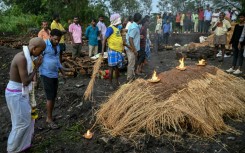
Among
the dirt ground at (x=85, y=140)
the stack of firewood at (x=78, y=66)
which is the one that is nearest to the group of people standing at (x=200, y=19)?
the stack of firewood at (x=78, y=66)

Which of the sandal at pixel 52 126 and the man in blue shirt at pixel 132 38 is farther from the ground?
the man in blue shirt at pixel 132 38

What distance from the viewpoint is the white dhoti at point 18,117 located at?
4.01 m

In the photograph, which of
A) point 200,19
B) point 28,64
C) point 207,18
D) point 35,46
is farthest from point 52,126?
point 200,19

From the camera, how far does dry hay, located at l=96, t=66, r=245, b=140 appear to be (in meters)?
4.38

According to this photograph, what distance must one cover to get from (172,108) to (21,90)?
2.34 metres

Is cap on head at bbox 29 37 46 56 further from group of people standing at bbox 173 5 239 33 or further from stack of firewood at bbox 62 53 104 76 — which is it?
group of people standing at bbox 173 5 239 33

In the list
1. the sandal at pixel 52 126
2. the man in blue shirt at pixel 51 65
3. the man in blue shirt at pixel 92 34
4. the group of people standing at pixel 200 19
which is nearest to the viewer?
the man in blue shirt at pixel 51 65

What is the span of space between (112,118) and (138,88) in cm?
72

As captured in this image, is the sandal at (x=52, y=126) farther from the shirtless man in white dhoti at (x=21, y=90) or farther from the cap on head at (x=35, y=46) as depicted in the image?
the cap on head at (x=35, y=46)

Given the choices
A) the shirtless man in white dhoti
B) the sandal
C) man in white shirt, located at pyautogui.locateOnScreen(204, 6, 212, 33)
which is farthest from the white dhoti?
man in white shirt, located at pyautogui.locateOnScreen(204, 6, 212, 33)

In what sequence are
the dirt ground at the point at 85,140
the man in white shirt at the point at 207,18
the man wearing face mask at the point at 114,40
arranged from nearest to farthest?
the dirt ground at the point at 85,140, the man wearing face mask at the point at 114,40, the man in white shirt at the point at 207,18

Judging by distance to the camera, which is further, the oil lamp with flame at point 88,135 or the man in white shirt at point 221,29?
the man in white shirt at point 221,29

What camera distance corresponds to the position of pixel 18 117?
4078 millimetres

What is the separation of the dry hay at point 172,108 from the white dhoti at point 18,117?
4.22 feet
